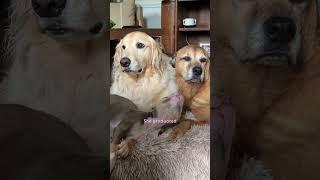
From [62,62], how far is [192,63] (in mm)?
277

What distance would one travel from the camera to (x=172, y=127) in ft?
2.63

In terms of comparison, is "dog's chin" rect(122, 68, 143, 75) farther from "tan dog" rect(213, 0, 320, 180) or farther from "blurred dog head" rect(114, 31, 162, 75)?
"tan dog" rect(213, 0, 320, 180)

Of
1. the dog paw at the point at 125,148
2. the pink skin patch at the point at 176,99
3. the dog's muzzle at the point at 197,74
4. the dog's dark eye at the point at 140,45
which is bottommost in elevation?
the dog paw at the point at 125,148

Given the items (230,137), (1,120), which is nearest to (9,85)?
(1,120)

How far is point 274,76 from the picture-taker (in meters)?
0.76

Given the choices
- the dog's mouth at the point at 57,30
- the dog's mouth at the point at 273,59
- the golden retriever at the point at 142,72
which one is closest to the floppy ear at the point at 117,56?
the golden retriever at the point at 142,72

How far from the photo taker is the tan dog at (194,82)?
30.3 inches

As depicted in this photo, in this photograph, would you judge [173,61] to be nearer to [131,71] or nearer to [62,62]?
[131,71]

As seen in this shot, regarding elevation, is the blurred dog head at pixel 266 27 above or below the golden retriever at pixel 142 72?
above

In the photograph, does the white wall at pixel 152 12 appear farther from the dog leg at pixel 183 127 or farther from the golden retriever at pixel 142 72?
the dog leg at pixel 183 127

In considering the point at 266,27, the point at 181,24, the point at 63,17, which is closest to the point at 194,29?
the point at 181,24

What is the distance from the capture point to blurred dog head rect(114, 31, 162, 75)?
2.55 ft

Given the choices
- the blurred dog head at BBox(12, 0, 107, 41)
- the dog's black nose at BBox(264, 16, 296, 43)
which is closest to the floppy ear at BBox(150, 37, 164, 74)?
the blurred dog head at BBox(12, 0, 107, 41)

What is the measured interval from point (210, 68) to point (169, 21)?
0.13 meters
